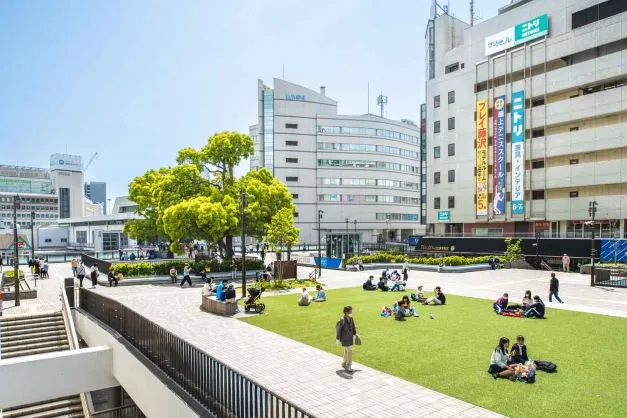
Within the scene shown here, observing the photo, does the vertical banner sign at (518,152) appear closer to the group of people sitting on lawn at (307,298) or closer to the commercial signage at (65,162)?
the group of people sitting on lawn at (307,298)

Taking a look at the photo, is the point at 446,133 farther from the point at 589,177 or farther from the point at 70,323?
the point at 70,323

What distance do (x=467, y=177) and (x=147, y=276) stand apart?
40672mm

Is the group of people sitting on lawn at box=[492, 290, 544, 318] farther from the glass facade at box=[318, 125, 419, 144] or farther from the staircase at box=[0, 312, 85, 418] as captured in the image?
the glass facade at box=[318, 125, 419, 144]

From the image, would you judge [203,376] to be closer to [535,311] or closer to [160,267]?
[535,311]

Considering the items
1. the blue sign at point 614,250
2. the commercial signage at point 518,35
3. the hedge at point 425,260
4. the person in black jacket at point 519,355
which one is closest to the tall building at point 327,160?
the commercial signage at point 518,35

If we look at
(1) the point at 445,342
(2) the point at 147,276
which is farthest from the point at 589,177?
(2) the point at 147,276

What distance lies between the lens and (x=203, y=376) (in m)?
8.77

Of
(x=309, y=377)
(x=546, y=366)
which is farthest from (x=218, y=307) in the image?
(x=546, y=366)

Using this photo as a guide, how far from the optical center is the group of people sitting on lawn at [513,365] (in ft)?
32.2

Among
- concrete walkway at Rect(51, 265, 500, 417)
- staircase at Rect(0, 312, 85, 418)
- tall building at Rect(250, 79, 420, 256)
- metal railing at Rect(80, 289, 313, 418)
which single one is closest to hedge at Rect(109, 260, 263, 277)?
staircase at Rect(0, 312, 85, 418)

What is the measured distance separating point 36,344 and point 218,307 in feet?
28.7

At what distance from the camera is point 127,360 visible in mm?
13102

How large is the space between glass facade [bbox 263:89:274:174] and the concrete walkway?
68.3 m

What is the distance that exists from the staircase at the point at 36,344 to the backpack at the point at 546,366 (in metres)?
19.4
